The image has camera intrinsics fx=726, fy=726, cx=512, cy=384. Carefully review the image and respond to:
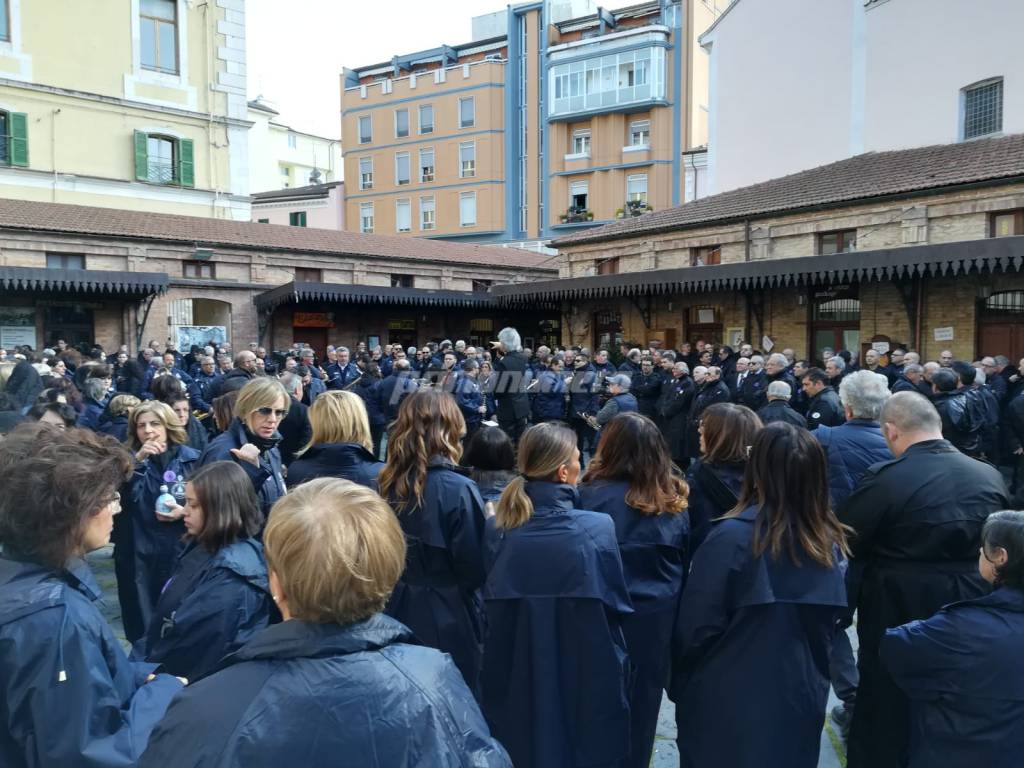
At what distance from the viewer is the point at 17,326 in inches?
697

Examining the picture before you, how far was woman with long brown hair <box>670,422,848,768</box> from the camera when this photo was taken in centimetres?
261

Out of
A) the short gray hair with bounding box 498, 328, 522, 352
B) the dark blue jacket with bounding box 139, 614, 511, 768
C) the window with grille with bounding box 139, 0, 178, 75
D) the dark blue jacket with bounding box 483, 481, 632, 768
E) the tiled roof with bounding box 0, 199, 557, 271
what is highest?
the window with grille with bounding box 139, 0, 178, 75

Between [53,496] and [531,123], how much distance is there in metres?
45.6

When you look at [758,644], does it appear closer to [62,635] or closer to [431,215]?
[62,635]

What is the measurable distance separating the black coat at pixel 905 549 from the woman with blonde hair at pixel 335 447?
2.33 meters

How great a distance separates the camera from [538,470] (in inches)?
113

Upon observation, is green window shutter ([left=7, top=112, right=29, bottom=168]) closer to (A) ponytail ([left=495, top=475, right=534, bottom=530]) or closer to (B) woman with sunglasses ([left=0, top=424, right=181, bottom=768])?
(B) woman with sunglasses ([left=0, top=424, right=181, bottom=768])

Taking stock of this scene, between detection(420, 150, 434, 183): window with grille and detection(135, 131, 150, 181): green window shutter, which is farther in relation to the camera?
detection(420, 150, 434, 183): window with grille

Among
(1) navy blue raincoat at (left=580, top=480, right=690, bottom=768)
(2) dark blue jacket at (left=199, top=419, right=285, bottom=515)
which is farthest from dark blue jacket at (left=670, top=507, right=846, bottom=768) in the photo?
(2) dark blue jacket at (left=199, top=419, right=285, bottom=515)

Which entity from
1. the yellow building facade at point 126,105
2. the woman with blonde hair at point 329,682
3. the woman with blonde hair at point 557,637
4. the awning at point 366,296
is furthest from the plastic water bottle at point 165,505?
the yellow building facade at point 126,105

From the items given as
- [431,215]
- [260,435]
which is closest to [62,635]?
[260,435]

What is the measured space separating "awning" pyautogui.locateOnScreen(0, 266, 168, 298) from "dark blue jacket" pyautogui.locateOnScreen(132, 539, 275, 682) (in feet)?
55.3

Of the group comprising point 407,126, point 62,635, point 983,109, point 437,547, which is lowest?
point 437,547

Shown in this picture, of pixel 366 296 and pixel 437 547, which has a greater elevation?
pixel 366 296
